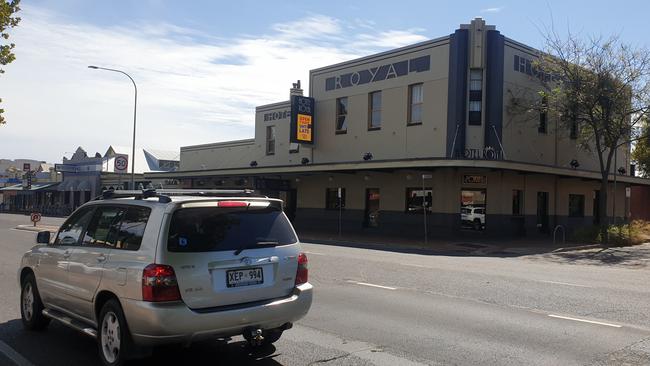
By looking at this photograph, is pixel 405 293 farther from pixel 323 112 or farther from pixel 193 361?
pixel 323 112

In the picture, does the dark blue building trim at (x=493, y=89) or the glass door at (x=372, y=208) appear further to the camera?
the glass door at (x=372, y=208)

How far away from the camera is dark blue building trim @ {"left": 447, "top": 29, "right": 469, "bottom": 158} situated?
1024 inches

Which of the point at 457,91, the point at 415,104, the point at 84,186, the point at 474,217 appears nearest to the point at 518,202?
the point at 474,217

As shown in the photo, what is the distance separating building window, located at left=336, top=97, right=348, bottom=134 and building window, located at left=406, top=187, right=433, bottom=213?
18.5ft

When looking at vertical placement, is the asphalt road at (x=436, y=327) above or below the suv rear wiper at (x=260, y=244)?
below

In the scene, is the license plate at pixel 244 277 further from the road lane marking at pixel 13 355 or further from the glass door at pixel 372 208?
the glass door at pixel 372 208

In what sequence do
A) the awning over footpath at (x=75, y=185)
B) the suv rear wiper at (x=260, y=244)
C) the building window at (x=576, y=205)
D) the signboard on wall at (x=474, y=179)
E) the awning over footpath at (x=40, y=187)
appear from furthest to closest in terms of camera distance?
the awning over footpath at (x=40, y=187)
the awning over footpath at (x=75, y=185)
the building window at (x=576, y=205)
the signboard on wall at (x=474, y=179)
the suv rear wiper at (x=260, y=244)

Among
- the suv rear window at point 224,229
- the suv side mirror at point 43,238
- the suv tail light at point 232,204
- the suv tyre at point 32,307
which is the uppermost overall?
the suv tail light at point 232,204

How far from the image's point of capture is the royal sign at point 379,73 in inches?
1096

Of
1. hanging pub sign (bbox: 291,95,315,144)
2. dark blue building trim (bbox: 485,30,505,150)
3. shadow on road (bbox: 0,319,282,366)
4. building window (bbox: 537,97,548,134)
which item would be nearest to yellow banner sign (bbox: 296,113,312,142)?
hanging pub sign (bbox: 291,95,315,144)

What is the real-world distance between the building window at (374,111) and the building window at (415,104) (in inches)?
82.4

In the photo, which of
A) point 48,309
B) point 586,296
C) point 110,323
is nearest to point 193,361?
point 110,323

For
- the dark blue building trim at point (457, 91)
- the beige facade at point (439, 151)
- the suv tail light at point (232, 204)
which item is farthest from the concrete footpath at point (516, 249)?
the suv tail light at point (232, 204)

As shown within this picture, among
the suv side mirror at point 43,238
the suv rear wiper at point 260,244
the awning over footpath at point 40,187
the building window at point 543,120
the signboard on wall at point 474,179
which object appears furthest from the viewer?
the awning over footpath at point 40,187
